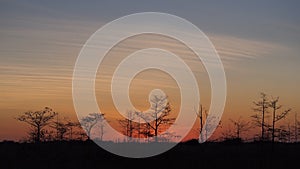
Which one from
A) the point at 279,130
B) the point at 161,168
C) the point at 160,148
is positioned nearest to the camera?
the point at 161,168

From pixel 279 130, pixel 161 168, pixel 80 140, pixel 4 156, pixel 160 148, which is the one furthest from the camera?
pixel 80 140

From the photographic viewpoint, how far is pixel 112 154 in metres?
56.6

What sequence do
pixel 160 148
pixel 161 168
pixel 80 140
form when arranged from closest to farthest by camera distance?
pixel 161 168 → pixel 160 148 → pixel 80 140

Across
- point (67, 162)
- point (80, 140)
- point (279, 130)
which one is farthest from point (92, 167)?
point (279, 130)

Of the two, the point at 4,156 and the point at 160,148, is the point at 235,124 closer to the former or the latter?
the point at 160,148

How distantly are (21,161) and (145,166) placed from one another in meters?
12.6

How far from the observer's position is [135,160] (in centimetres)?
5462

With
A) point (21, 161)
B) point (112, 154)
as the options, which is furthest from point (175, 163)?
point (21, 161)

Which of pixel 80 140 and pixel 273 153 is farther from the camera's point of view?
pixel 80 140

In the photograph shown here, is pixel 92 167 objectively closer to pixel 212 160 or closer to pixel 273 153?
pixel 212 160

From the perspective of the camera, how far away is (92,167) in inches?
2028

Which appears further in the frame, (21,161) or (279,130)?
(279,130)

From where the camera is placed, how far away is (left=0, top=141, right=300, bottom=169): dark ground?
5188 centimetres

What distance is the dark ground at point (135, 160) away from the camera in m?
51.9
